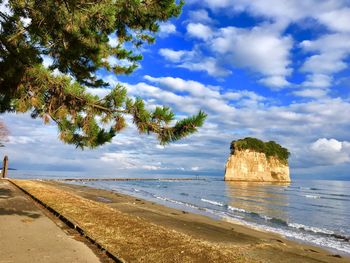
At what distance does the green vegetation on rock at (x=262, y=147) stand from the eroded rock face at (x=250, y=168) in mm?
1476

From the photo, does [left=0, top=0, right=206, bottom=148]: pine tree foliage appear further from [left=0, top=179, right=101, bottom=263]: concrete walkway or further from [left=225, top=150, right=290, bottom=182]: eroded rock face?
[left=225, top=150, right=290, bottom=182]: eroded rock face

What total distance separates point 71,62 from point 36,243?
4452 millimetres

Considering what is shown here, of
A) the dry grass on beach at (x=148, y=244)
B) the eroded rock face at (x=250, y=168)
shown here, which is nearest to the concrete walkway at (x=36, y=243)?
the dry grass on beach at (x=148, y=244)

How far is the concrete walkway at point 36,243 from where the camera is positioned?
7231 millimetres

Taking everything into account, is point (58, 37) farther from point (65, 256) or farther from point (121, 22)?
point (65, 256)

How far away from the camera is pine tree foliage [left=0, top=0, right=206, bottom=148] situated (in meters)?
7.03

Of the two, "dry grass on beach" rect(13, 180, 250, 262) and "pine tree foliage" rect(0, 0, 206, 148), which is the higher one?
"pine tree foliage" rect(0, 0, 206, 148)

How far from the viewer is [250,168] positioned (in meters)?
127

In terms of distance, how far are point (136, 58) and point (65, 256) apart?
7112 mm

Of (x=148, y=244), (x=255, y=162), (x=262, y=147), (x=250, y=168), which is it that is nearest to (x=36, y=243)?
(x=148, y=244)

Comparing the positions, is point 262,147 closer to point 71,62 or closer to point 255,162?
point 255,162

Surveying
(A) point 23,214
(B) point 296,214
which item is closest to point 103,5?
(A) point 23,214

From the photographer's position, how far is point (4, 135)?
43281 millimetres

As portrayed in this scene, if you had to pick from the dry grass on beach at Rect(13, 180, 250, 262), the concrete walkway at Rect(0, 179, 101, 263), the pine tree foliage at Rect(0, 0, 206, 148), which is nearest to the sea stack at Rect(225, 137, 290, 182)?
the dry grass on beach at Rect(13, 180, 250, 262)
